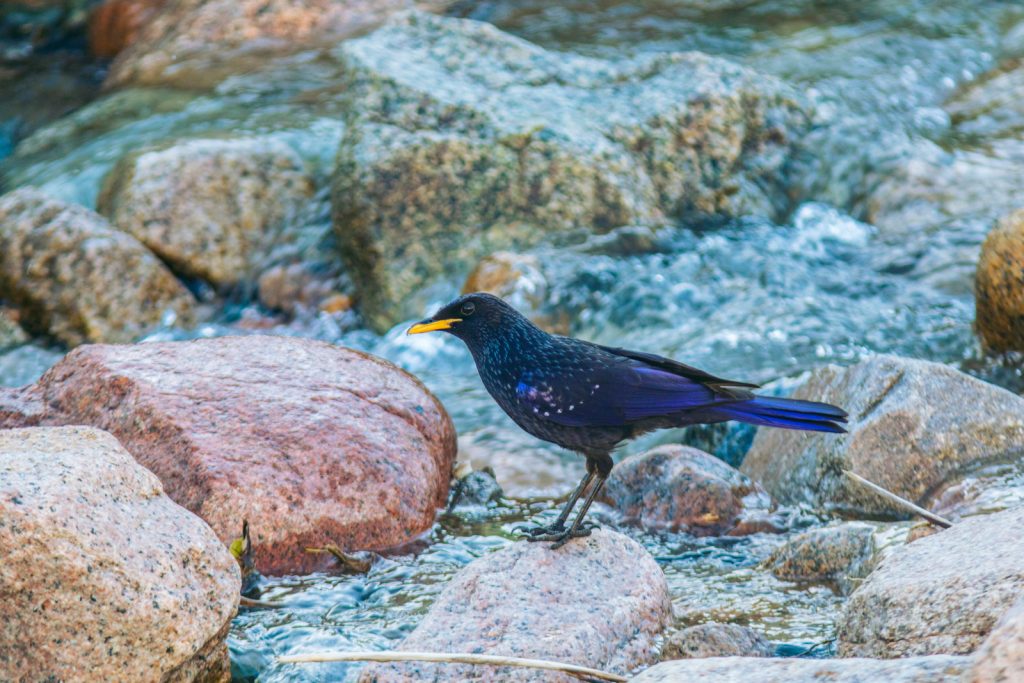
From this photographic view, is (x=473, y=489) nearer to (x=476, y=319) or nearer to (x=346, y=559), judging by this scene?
(x=346, y=559)

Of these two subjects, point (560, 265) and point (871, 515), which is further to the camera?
point (560, 265)

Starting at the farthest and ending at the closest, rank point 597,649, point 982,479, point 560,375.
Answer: point 982,479
point 560,375
point 597,649

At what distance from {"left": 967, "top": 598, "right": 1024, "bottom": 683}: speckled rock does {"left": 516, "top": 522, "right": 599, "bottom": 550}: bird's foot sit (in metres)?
2.28

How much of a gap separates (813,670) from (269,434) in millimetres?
3178

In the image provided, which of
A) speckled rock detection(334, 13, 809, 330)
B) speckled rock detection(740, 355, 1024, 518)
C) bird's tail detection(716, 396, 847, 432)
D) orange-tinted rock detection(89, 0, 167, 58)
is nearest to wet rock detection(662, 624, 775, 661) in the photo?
bird's tail detection(716, 396, 847, 432)

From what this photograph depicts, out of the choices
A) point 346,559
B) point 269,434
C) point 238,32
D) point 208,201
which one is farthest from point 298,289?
point 238,32

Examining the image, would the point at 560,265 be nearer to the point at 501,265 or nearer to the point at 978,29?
the point at 501,265

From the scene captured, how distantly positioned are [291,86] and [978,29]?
24.4 feet

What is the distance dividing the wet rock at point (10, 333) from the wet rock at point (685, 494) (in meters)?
5.56

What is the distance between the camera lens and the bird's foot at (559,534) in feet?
14.3

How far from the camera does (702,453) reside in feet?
18.9

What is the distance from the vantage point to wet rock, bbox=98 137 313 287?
970 centimetres

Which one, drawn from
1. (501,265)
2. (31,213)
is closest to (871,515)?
(501,265)

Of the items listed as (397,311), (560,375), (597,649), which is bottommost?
(397,311)
